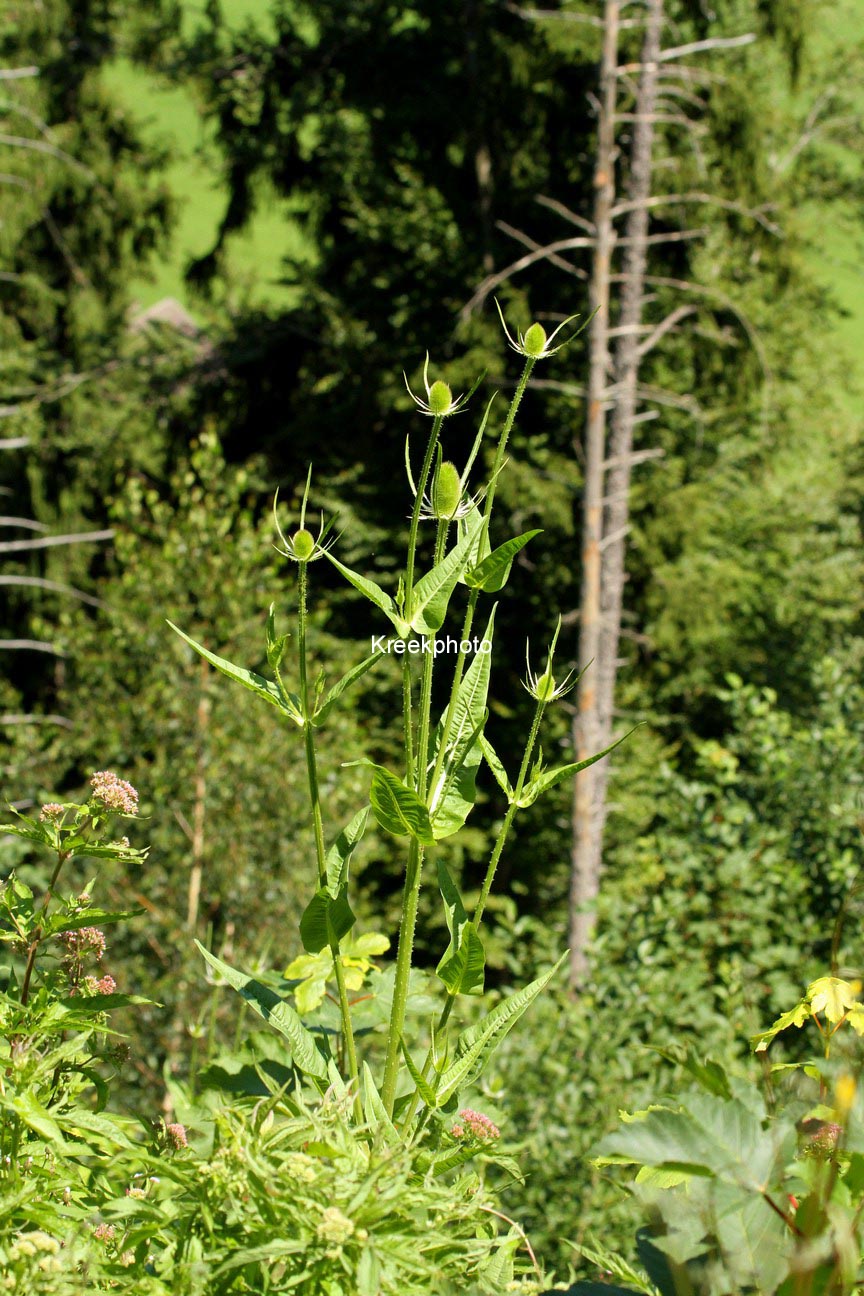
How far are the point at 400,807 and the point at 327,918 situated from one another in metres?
0.17

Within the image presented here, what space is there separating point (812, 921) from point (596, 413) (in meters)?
5.82

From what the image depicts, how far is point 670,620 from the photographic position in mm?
12500

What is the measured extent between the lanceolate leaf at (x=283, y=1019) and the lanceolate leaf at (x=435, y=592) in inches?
14.1

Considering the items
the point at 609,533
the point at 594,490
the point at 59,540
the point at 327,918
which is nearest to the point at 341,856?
the point at 327,918

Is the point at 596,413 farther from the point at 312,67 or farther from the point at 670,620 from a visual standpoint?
the point at 312,67

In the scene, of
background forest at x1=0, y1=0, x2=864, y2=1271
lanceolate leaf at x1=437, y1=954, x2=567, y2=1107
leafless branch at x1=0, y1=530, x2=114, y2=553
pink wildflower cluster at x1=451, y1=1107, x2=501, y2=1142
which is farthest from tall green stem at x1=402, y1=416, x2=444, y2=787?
leafless branch at x1=0, y1=530, x2=114, y2=553

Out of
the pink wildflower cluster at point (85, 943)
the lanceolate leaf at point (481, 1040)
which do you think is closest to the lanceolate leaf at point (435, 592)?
the lanceolate leaf at point (481, 1040)

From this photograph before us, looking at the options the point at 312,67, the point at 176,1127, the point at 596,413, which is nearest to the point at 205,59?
the point at 312,67

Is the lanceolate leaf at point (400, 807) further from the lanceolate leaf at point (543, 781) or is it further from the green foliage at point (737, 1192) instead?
the green foliage at point (737, 1192)

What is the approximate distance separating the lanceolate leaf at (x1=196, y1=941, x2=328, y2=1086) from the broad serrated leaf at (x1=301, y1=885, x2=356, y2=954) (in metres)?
0.07

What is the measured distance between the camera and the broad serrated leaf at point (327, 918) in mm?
1183

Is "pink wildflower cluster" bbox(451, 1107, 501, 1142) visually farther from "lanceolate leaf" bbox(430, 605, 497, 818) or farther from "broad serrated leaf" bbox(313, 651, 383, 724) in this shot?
"broad serrated leaf" bbox(313, 651, 383, 724)

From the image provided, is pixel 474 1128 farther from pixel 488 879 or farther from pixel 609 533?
pixel 609 533

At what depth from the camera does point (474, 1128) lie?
119 cm
